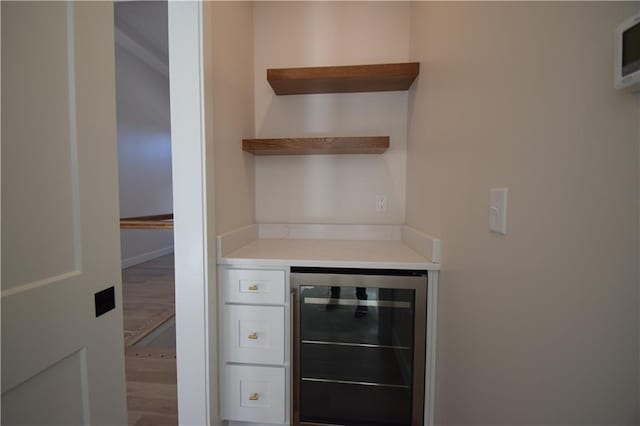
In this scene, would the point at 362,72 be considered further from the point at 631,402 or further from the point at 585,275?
the point at 631,402

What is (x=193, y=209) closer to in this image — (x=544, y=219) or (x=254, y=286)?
(x=254, y=286)

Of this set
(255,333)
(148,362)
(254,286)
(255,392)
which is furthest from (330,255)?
(148,362)

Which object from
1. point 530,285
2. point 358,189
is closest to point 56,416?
point 530,285

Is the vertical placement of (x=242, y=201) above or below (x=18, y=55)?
below

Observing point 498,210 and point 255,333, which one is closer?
point 498,210

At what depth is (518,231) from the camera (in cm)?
65

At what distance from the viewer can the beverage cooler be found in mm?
1243

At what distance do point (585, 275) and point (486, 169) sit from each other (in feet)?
1.27

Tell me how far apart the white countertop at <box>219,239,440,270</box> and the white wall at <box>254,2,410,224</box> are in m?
0.29

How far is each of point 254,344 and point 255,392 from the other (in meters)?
0.24

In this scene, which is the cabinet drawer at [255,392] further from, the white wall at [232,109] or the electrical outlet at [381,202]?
the electrical outlet at [381,202]

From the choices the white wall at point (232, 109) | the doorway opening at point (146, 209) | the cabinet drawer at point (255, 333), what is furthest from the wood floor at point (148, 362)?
the white wall at point (232, 109)

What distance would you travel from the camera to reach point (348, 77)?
1.52 m

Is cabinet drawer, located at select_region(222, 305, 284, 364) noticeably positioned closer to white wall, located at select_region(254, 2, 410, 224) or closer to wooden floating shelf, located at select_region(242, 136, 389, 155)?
white wall, located at select_region(254, 2, 410, 224)
